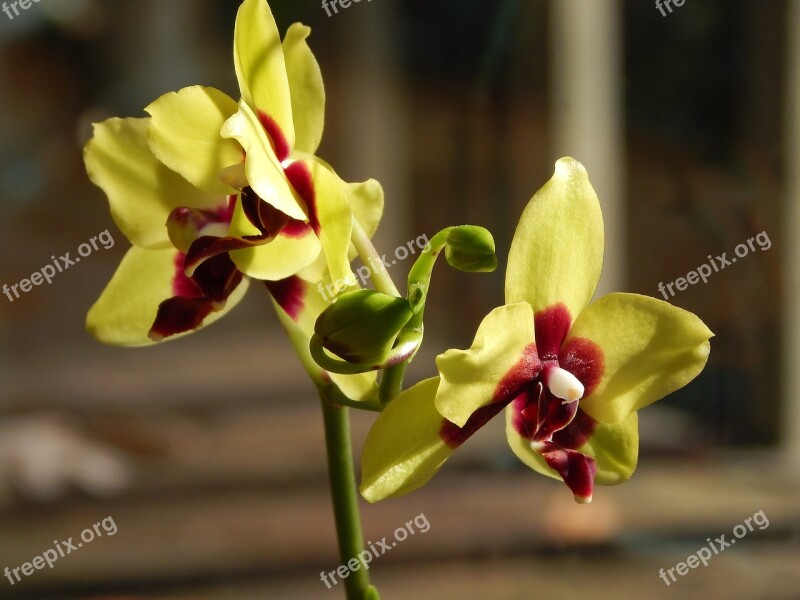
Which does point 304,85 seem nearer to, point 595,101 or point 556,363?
point 556,363

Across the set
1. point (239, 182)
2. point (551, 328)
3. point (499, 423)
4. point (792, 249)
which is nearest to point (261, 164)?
point (239, 182)

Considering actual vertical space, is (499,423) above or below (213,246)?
below

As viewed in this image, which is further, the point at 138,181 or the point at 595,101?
the point at 595,101

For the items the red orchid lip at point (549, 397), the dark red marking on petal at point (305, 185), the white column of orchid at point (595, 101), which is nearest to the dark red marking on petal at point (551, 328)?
the red orchid lip at point (549, 397)

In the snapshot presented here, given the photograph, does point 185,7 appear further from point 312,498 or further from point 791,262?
point 791,262

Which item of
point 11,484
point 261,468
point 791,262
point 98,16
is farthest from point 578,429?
point 98,16

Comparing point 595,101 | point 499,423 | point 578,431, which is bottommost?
point 499,423

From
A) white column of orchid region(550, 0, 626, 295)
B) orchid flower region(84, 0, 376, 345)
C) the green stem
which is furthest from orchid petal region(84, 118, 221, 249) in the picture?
white column of orchid region(550, 0, 626, 295)
